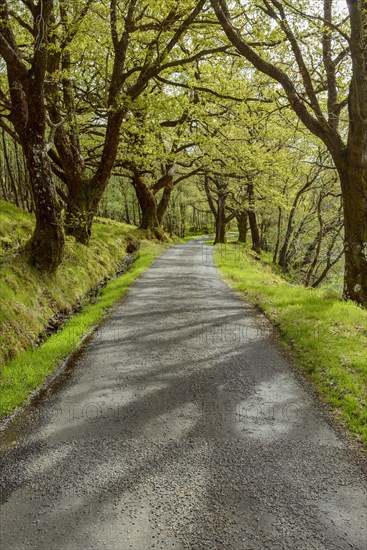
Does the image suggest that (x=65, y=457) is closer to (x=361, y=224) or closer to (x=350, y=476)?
(x=350, y=476)

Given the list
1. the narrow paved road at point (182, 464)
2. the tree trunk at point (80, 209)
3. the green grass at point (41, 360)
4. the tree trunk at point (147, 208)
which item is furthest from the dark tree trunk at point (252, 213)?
the narrow paved road at point (182, 464)

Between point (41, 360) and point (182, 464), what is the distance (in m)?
3.99

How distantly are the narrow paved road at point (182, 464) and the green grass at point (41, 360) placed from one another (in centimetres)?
50

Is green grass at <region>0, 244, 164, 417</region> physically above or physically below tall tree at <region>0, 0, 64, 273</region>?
below

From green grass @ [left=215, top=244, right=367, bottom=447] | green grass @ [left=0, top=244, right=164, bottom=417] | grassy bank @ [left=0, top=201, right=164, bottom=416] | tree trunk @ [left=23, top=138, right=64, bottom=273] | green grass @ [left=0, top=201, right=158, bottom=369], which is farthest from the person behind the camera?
tree trunk @ [left=23, top=138, right=64, bottom=273]

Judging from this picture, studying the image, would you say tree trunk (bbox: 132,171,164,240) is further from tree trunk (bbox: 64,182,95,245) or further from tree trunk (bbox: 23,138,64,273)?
tree trunk (bbox: 23,138,64,273)

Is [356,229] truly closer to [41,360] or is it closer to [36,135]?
[41,360]

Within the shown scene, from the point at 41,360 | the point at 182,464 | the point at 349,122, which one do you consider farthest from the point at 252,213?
the point at 182,464

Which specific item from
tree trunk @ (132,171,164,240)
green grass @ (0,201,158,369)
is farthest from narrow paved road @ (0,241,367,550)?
tree trunk @ (132,171,164,240)

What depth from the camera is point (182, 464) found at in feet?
14.2

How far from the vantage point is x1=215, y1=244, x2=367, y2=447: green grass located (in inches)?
220

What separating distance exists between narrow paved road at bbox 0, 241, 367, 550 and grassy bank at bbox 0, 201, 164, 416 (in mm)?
726

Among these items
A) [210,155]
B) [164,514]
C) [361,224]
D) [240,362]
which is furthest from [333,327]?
[210,155]

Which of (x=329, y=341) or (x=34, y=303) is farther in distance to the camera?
(x=34, y=303)
